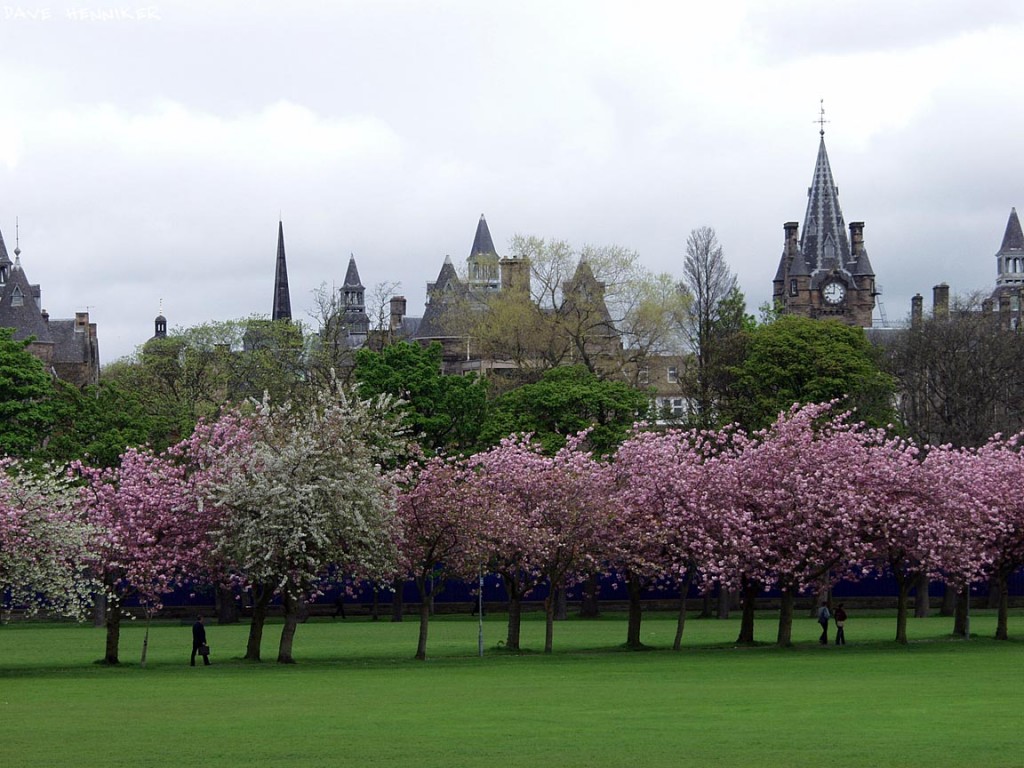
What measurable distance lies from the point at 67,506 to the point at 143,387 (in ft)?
164

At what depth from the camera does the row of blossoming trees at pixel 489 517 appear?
4647 centimetres

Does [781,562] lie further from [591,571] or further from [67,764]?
[67,764]

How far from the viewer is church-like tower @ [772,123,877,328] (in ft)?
531

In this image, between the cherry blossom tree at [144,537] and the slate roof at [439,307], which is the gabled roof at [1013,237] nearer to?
the slate roof at [439,307]

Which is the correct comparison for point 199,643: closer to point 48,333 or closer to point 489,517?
point 489,517

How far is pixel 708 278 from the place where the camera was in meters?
86.8

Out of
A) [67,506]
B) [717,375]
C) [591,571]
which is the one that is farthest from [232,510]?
[717,375]

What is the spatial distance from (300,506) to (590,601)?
122 feet

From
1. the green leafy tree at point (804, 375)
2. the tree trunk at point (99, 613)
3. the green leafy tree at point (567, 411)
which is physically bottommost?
the tree trunk at point (99, 613)

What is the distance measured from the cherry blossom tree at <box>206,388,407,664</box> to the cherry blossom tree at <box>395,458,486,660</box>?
1.40 meters

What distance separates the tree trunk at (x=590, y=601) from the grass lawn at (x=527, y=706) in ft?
71.2

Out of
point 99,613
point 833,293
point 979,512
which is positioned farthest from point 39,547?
point 833,293

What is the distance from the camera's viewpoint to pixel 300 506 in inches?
1827

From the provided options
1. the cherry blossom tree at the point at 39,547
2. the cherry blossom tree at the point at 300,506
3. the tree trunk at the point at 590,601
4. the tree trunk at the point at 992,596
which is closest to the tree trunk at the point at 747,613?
the cherry blossom tree at the point at 300,506
